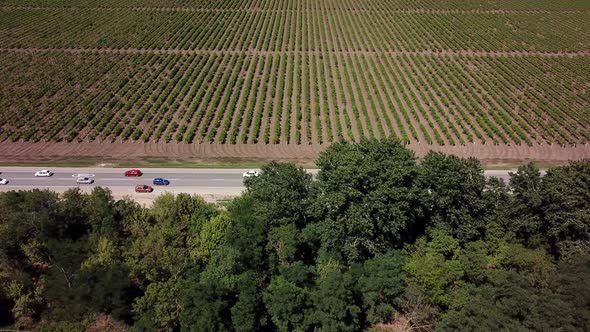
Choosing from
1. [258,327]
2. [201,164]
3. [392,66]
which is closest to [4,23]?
[201,164]

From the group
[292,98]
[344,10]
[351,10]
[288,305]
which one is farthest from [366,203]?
[344,10]

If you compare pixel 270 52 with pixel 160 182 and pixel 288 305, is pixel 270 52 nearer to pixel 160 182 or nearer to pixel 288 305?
pixel 160 182

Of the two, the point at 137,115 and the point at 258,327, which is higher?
the point at 137,115

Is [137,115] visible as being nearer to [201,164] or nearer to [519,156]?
[201,164]

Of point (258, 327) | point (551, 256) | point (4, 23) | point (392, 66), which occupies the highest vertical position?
point (4, 23)

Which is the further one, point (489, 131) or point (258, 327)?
point (489, 131)

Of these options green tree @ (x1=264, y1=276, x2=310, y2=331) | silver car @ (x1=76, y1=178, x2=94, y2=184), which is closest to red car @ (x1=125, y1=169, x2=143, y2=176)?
silver car @ (x1=76, y1=178, x2=94, y2=184)
